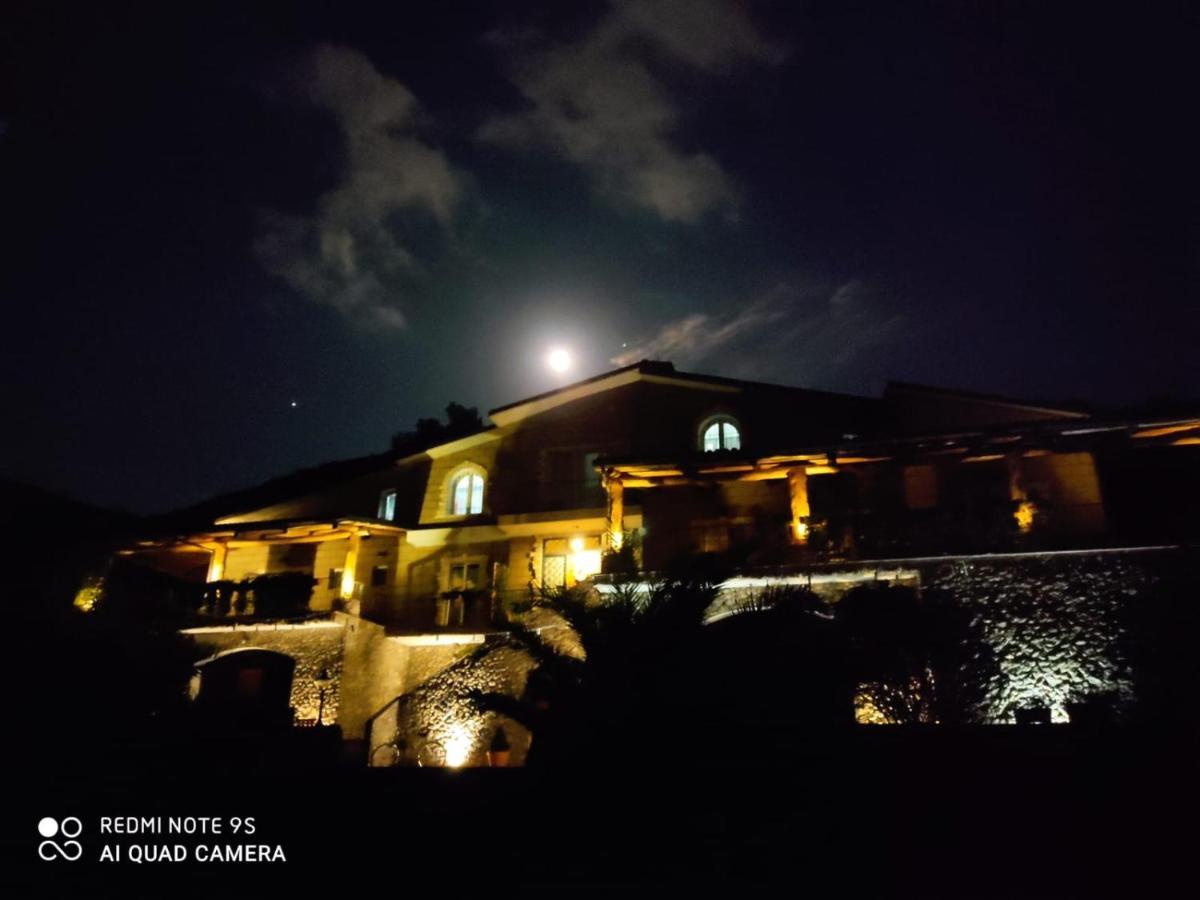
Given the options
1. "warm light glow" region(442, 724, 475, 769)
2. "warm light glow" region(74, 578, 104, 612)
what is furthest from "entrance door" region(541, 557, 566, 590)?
"warm light glow" region(74, 578, 104, 612)

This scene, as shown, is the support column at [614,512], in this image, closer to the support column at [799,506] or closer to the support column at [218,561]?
the support column at [799,506]

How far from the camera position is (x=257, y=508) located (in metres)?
28.1

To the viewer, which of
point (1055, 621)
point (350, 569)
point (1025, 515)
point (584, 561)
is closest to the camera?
point (1055, 621)

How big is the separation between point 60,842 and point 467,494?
16.4 meters

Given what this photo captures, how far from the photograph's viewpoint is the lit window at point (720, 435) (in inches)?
900

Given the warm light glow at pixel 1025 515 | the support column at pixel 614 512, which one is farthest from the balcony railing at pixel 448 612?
the warm light glow at pixel 1025 515

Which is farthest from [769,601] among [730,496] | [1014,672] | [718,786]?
[730,496]

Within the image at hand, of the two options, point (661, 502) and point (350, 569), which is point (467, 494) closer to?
point (350, 569)

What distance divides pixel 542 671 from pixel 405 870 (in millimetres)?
3357

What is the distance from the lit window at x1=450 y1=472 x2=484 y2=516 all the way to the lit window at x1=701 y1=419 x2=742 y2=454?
8.30 meters

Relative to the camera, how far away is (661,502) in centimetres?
2194

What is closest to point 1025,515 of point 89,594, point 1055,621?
point 1055,621

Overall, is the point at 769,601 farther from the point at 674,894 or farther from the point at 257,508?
the point at 257,508

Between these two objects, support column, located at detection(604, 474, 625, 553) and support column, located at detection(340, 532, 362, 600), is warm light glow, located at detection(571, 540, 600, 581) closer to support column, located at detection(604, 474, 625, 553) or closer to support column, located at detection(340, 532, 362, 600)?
support column, located at detection(604, 474, 625, 553)
